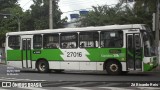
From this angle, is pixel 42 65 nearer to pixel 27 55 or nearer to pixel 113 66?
pixel 27 55

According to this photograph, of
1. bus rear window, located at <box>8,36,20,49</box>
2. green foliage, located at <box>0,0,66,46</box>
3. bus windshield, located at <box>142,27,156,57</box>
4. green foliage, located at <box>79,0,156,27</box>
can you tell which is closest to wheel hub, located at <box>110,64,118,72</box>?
bus windshield, located at <box>142,27,156,57</box>

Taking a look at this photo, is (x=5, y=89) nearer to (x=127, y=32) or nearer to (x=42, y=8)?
(x=127, y=32)

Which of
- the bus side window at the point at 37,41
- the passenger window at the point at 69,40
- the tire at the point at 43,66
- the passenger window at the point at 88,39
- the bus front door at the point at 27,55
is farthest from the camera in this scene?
the bus front door at the point at 27,55

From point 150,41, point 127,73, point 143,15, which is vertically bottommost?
point 127,73

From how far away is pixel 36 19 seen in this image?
51.8 m

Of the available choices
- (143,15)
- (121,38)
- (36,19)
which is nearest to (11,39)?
(121,38)

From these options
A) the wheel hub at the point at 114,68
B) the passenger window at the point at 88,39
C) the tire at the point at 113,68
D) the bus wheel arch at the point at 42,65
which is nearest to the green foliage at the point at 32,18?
the bus wheel arch at the point at 42,65

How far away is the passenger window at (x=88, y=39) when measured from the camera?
2136 centimetres

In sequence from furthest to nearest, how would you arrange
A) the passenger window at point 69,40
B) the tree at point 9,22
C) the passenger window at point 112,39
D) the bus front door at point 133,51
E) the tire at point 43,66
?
the tree at point 9,22 < the tire at point 43,66 < the passenger window at point 69,40 < the passenger window at point 112,39 < the bus front door at point 133,51

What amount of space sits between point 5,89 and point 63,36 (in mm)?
10976

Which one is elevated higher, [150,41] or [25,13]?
[25,13]

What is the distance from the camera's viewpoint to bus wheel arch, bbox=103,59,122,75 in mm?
20562

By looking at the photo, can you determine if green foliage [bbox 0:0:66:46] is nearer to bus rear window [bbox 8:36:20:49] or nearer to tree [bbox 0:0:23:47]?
tree [bbox 0:0:23:47]

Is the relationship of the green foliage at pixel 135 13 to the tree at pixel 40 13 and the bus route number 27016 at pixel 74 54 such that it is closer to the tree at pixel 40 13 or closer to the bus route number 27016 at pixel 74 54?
the bus route number 27016 at pixel 74 54
